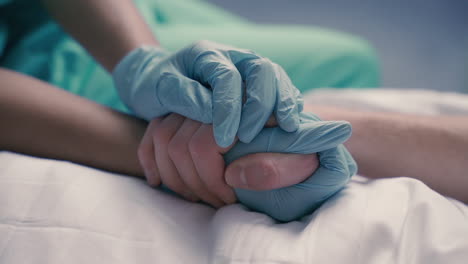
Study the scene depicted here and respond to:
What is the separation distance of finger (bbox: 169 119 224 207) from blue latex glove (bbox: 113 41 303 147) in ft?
0.06

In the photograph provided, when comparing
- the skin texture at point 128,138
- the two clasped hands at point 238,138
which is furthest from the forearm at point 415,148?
the two clasped hands at point 238,138

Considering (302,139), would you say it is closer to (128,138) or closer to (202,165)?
(202,165)

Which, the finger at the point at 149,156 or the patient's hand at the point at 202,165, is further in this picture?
the finger at the point at 149,156

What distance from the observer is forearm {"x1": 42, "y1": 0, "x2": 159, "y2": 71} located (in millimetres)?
793

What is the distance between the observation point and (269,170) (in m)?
0.46

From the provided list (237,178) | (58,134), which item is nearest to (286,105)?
(237,178)

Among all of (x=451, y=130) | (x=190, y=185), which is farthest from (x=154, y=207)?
(x=451, y=130)

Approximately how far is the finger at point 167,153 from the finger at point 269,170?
0.10 metres

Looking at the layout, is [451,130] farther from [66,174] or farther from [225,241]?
[66,174]

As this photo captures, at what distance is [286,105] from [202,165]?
14 cm

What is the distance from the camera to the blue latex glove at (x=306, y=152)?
18.5 inches

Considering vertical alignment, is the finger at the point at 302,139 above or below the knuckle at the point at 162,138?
above

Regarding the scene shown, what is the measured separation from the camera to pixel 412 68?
1994mm

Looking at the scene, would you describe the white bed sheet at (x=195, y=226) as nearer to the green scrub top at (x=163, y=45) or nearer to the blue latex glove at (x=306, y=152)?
the blue latex glove at (x=306, y=152)
